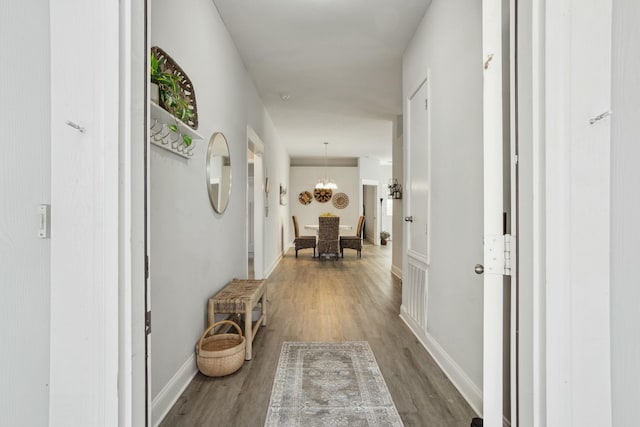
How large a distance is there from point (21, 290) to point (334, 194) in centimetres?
1031

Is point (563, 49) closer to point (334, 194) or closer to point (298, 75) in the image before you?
point (298, 75)

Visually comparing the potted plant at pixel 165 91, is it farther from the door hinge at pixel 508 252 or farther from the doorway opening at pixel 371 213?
the doorway opening at pixel 371 213

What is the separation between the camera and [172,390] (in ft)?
6.60

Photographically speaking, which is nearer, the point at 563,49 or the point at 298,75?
the point at 563,49

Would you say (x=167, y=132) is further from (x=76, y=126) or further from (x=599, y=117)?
(x=599, y=117)

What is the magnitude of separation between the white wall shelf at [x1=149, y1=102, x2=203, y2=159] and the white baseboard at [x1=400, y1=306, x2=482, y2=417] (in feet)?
7.03

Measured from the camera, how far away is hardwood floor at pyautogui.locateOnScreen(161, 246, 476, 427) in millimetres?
1922

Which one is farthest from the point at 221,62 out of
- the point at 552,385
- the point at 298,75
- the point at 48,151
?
the point at 552,385

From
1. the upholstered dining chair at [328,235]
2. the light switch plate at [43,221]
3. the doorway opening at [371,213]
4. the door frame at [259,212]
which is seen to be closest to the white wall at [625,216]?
the light switch plate at [43,221]

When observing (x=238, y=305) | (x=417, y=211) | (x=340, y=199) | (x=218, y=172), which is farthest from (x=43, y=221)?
(x=340, y=199)

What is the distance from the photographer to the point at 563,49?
0.84m

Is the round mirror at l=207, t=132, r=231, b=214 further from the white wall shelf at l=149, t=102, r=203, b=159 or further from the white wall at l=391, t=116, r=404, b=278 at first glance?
the white wall at l=391, t=116, r=404, b=278

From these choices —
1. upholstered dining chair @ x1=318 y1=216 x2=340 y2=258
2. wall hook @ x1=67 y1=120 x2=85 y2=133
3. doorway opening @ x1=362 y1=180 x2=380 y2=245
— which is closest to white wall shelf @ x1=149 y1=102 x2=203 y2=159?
wall hook @ x1=67 y1=120 x2=85 y2=133

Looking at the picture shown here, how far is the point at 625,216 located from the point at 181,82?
2178mm
